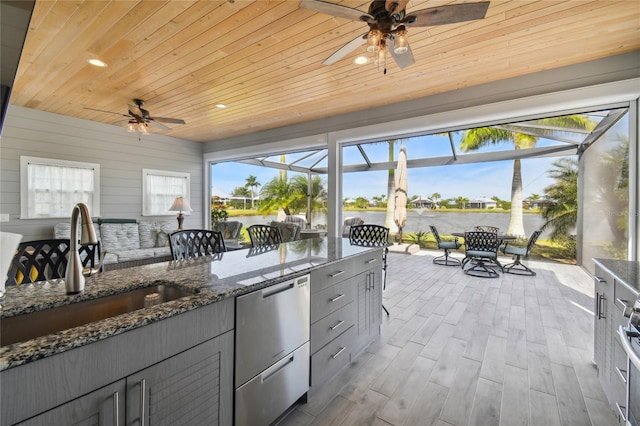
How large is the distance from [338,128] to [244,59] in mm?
2070

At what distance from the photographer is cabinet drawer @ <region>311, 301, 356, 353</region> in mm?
1847

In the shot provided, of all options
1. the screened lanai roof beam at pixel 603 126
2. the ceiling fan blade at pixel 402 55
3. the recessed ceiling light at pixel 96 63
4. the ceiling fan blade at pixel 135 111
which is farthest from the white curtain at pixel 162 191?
the screened lanai roof beam at pixel 603 126

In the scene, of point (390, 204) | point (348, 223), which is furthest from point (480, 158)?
point (348, 223)

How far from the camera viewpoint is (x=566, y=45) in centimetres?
250

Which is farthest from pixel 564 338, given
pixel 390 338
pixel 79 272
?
pixel 79 272

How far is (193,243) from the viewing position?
2451mm

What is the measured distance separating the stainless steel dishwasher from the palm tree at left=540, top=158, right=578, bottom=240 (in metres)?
5.92

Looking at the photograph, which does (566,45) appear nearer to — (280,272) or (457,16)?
(457,16)

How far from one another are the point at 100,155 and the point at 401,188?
604 centimetres

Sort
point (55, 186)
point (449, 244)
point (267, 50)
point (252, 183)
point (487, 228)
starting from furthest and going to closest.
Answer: point (252, 183) < point (487, 228) < point (449, 244) < point (55, 186) < point (267, 50)

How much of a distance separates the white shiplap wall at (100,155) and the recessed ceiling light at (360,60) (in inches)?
187

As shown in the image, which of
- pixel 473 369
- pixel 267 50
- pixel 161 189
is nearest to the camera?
pixel 473 369

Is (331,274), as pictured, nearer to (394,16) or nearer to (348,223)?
(394,16)

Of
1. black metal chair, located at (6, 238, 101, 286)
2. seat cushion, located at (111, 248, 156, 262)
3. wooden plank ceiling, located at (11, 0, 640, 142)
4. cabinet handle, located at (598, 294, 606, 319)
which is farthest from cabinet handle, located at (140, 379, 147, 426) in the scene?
seat cushion, located at (111, 248, 156, 262)
